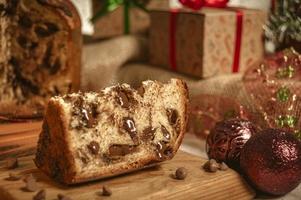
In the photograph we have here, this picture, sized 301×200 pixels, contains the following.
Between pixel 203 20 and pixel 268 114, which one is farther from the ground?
pixel 203 20

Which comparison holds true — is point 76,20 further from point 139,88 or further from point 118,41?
point 139,88

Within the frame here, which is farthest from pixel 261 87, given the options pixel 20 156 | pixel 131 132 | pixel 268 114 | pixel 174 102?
pixel 20 156

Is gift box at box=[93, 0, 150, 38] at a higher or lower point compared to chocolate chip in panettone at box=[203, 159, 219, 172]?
higher

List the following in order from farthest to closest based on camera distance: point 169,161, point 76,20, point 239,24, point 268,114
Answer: point 239,24, point 76,20, point 268,114, point 169,161

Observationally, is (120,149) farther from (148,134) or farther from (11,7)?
(11,7)

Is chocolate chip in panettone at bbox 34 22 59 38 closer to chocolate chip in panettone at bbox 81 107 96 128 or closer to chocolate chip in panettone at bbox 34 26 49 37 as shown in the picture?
chocolate chip in panettone at bbox 34 26 49 37

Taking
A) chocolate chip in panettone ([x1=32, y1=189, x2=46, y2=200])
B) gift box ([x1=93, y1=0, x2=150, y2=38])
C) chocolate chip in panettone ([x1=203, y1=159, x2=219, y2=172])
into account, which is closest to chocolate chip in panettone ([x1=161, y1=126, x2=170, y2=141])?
chocolate chip in panettone ([x1=203, y1=159, x2=219, y2=172])

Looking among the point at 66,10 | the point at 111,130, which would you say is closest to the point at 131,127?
the point at 111,130

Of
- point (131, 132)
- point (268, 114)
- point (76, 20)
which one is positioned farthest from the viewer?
point (76, 20)
